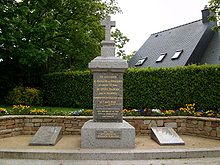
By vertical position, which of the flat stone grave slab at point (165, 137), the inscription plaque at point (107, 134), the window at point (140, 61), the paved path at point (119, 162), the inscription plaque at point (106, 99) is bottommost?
the paved path at point (119, 162)

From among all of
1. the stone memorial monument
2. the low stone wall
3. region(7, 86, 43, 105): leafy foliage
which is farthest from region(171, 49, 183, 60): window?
the stone memorial monument

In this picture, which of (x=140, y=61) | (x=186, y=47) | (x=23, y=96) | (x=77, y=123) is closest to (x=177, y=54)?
(x=186, y=47)

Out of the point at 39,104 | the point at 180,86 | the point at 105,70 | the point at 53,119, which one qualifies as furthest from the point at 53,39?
the point at 105,70

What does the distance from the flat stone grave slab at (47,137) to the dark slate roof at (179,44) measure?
16650mm

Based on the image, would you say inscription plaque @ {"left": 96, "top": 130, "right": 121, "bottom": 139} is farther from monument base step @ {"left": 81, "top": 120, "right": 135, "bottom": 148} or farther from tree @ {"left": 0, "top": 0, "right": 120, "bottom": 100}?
tree @ {"left": 0, "top": 0, "right": 120, "bottom": 100}

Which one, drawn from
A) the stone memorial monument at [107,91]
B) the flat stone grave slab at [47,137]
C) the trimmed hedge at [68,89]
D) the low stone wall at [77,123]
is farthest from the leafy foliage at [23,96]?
the stone memorial monument at [107,91]

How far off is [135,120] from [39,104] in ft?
32.7

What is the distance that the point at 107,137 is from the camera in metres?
8.03

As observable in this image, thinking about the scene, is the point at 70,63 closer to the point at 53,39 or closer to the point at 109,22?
the point at 53,39

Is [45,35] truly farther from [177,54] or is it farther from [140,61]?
[140,61]

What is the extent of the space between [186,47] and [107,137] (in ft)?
62.7

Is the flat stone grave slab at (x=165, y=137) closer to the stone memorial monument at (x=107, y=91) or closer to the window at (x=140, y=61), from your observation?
the stone memorial monument at (x=107, y=91)

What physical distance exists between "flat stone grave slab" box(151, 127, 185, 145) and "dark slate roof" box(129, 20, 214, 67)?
15468 millimetres

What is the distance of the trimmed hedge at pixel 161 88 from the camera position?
14383 mm
